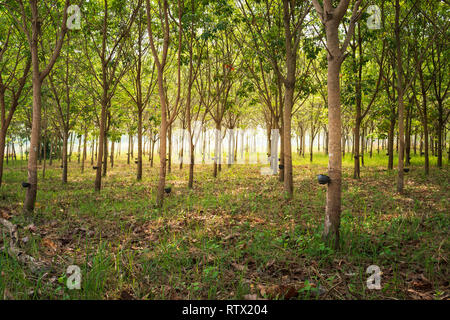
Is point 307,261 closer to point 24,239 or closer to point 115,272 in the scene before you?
point 115,272

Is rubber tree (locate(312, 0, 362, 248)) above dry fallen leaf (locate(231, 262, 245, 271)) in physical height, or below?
above

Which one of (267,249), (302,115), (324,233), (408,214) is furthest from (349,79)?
(302,115)

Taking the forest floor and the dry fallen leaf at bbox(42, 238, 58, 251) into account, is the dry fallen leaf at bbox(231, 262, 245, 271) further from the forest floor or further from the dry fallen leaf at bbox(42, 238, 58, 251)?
the dry fallen leaf at bbox(42, 238, 58, 251)

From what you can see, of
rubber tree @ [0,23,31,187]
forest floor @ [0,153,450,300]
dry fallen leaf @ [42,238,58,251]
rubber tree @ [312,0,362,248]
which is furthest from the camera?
rubber tree @ [0,23,31,187]

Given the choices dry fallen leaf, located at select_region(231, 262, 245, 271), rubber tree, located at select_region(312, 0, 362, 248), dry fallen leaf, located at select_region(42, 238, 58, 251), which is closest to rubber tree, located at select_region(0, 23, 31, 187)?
dry fallen leaf, located at select_region(42, 238, 58, 251)

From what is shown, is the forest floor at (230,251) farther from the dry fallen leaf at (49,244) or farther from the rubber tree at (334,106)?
the rubber tree at (334,106)

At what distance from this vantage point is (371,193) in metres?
8.52

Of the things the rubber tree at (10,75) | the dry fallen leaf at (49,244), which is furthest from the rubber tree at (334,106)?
the rubber tree at (10,75)

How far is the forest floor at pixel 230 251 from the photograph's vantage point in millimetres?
2902

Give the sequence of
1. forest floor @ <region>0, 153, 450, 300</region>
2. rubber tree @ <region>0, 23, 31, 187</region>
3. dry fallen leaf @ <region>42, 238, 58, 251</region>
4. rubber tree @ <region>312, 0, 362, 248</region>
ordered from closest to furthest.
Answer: forest floor @ <region>0, 153, 450, 300</region> < rubber tree @ <region>312, 0, 362, 248</region> < dry fallen leaf @ <region>42, 238, 58, 251</region> < rubber tree @ <region>0, 23, 31, 187</region>

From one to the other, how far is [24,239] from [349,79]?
1158cm

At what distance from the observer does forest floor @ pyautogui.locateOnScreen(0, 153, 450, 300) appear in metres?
2.90
